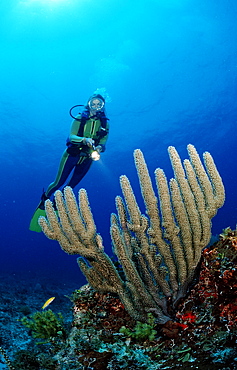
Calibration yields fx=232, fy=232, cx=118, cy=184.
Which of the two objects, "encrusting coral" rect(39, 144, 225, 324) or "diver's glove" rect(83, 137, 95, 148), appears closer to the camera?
"encrusting coral" rect(39, 144, 225, 324)

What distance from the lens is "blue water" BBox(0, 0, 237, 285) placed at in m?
24.2

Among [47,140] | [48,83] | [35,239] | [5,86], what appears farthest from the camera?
[35,239]

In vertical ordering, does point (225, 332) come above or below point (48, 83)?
below

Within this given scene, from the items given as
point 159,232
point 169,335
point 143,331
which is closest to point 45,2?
point 159,232

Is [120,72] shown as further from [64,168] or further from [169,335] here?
[169,335]

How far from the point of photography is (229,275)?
10.2 ft

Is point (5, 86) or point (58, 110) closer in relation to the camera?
point (5, 86)

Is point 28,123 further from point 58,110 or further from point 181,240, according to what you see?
point 181,240

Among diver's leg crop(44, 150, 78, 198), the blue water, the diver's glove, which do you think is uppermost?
the blue water

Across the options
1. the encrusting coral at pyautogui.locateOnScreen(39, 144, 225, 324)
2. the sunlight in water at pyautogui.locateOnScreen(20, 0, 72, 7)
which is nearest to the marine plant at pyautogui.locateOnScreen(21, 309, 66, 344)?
the encrusting coral at pyautogui.locateOnScreen(39, 144, 225, 324)

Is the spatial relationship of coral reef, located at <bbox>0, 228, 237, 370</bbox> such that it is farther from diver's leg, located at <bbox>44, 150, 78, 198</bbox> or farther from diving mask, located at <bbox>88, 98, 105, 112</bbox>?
diving mask, located at <bbox>88, 98, 105, 112</bbox>

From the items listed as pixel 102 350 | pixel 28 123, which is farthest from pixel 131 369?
pixel 28 123

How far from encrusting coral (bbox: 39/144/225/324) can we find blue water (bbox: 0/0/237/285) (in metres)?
26.5

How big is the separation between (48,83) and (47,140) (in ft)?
30.0
